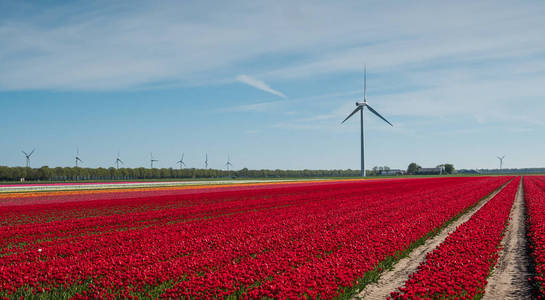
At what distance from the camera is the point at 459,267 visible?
38.9 feet

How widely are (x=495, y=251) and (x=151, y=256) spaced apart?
457 inches

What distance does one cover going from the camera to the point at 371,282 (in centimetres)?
1177

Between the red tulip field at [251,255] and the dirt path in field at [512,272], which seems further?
the dirt path in field at [512,272]

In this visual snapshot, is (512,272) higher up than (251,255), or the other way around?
(251,255)

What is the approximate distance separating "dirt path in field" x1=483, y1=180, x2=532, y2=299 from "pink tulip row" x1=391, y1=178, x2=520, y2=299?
0.92ft

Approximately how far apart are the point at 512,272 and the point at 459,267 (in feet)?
7.30

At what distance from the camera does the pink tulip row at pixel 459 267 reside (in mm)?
9742

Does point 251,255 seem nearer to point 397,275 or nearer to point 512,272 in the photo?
point 397,275

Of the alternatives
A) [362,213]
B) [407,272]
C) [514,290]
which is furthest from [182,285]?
[362,213]

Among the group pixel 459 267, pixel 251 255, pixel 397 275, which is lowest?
pixel 397 275

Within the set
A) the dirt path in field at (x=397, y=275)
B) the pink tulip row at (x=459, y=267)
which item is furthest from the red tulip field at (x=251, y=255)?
the dirt path in field at (x=397, y=275)

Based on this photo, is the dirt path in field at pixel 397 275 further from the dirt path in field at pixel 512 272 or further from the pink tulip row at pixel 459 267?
the dirt path in field at pixel 512 272

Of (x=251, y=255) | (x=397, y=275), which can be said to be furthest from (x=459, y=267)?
(x=251, y=255)

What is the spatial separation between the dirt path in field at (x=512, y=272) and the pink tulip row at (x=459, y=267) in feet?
0.92
